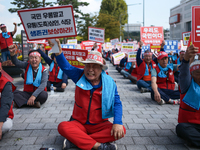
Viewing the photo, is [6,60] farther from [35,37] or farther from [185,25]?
[185,25]

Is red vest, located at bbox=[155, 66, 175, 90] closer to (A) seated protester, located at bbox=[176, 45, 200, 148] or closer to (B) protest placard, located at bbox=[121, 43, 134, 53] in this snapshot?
(A) seated protester, located at bbox=[176, 45, 200, 148]

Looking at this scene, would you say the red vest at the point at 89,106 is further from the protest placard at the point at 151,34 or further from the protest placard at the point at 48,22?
the protest placard at the point at 151,34

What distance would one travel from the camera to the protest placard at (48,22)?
3281 mm

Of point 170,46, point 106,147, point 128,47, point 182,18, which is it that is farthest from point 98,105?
point 182,18

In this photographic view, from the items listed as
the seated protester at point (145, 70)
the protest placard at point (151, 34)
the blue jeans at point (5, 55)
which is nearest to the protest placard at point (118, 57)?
the protest placard at point (151, 34)

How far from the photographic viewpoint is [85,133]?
124 inches

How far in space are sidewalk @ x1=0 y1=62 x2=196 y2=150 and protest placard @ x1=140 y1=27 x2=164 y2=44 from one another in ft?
19.9

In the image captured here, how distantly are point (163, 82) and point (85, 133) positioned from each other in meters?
3.97

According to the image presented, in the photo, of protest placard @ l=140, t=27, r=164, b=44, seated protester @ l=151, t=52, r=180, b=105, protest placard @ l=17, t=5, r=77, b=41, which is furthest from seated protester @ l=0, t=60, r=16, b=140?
protest placard @ l=140, t=27, r=164, b=44

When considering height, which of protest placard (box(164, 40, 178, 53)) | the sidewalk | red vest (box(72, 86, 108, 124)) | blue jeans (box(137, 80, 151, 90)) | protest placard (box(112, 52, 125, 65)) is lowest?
the sidewalk

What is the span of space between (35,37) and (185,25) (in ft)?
209

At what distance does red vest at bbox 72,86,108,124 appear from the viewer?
3252 millimetres

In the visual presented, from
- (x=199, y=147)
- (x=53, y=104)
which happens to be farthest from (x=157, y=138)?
(x=53, y=104)

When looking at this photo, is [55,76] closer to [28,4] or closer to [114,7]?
[28,4]
